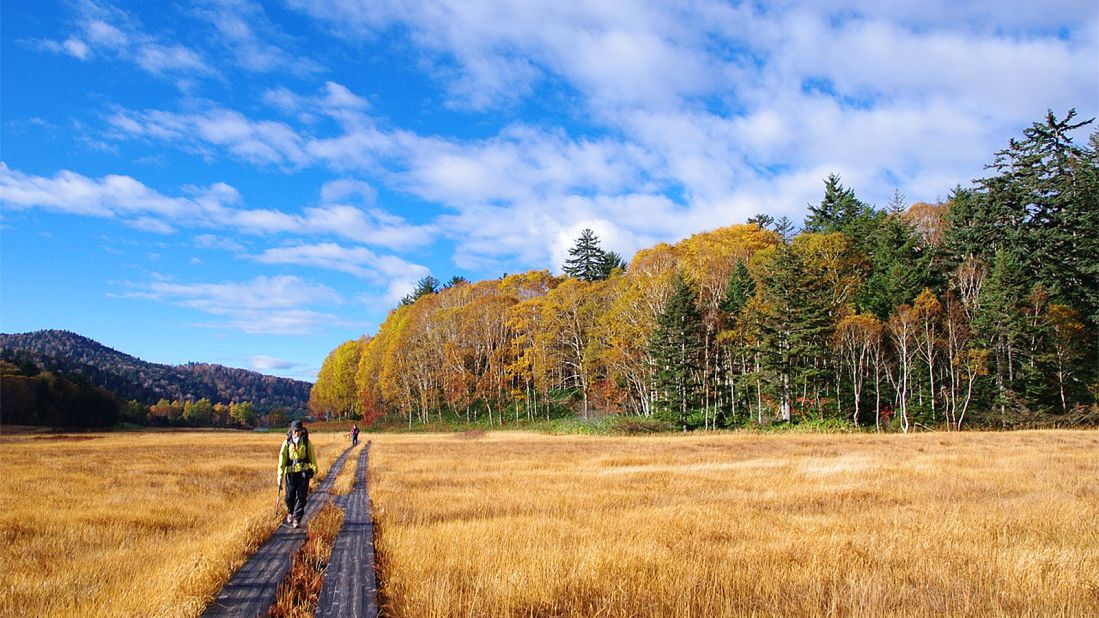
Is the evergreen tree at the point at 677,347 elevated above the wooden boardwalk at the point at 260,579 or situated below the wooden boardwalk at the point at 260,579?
above

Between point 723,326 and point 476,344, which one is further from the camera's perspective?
point 476,344

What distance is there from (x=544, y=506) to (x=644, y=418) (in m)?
35.2

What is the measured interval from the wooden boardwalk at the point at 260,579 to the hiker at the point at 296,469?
0.36m

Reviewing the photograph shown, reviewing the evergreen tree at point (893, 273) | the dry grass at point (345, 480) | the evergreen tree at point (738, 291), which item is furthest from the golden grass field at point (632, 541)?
the evergreen tree at point (738, 291)

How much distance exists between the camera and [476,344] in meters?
66.6

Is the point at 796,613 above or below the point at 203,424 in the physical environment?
above

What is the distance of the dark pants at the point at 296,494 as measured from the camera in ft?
36.0

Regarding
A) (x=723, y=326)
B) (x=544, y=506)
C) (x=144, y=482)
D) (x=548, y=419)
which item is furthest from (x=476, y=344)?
(x=544, y=506)

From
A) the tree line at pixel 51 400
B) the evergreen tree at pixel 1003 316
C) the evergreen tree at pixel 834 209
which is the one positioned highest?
the evergreen tree at pixel 834 209

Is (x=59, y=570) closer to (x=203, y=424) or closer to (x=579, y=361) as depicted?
(x=579, y=361)

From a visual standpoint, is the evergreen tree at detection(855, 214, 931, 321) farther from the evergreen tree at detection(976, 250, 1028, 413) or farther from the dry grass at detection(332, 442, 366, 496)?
the dry grass at detection(332, 442, 366, 496)

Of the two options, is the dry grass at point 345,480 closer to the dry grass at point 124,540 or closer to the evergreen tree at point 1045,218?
the dry grass at point 124,540

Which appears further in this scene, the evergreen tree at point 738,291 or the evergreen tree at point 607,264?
the evergreen tree at point 607,264

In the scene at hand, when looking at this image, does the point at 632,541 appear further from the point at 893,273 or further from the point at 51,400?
the point at 51,400
